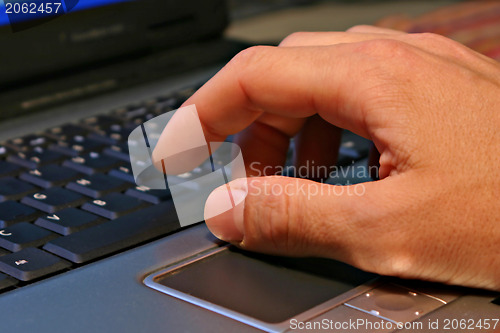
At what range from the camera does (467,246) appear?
1.35ft

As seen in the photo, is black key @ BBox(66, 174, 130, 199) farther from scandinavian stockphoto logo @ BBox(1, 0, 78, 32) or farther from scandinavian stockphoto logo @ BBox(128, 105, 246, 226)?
scandinavian stockphoto logo @ BBox(1, 0, 78, 32)

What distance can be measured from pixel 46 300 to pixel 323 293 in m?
0.17

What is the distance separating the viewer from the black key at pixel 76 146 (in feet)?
2.02

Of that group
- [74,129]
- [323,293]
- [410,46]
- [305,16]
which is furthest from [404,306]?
[305,16]

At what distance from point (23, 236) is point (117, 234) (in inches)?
2.7

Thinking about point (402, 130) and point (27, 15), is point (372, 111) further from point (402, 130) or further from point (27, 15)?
point (27, 15)

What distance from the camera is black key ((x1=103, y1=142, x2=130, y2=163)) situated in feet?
1.97

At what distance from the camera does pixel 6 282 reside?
1.32ft

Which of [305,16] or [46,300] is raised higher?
[305,16]

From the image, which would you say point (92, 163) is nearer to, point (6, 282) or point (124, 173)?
point (124, 173)

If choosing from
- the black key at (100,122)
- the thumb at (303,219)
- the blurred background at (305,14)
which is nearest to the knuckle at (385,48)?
the thumb at (303,219)

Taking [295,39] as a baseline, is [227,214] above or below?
below

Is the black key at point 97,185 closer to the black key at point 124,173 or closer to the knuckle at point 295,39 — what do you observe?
the black key at point 124,173

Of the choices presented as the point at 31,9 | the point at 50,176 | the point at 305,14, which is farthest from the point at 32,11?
the point at 305,14
